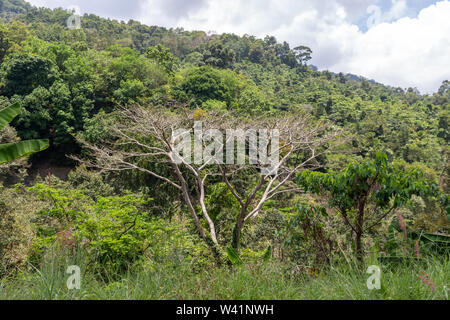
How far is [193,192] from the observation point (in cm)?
1527

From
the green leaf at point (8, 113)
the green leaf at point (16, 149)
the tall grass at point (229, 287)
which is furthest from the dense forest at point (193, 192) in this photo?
the green leaf at point (16, 149)

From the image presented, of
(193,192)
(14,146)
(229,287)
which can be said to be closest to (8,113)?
(14,146)

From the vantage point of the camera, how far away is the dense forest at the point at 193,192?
2.28 metres

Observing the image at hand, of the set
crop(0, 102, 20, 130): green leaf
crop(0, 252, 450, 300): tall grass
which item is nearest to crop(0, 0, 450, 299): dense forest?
crop(0, 252, 450, 300): tall grass

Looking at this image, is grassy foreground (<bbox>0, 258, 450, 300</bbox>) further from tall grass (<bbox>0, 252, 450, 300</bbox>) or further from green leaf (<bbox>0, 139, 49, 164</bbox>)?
green leaf (<bbox>0, 139, 49, 164</bbox>)

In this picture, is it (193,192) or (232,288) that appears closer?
(232,288)

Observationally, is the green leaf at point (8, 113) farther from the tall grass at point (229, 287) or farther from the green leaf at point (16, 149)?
the tall grass at point (229, 287)

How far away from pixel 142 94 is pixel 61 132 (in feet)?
19.1

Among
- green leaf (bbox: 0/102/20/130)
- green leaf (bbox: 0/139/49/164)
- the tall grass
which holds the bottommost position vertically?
the tall grass

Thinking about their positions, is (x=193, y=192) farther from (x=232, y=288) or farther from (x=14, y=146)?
(x=232, y=288)

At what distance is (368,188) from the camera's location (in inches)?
126

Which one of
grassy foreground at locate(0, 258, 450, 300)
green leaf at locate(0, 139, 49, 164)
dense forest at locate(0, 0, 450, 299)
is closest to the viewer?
grassy foreground at locate(0, 258, 450, 300)

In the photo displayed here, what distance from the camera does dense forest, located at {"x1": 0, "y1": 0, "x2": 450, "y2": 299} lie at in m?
2.28
